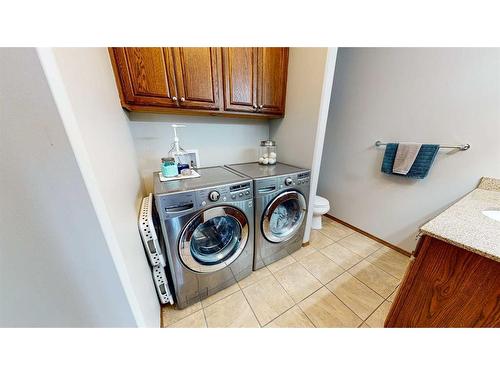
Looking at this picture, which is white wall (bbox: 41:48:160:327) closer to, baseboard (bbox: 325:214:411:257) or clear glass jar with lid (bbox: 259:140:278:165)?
clear glass jar with lid (bbox: 259:140:278:165)

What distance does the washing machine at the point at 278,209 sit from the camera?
1.25 m

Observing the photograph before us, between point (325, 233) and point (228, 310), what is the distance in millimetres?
1463

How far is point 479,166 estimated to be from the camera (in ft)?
3.94

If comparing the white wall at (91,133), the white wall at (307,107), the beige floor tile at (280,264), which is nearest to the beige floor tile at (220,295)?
the beige floor tile at (280,264)

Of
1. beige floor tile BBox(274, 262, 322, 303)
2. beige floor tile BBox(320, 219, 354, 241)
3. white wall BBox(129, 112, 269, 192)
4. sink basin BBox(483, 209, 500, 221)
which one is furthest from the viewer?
beige floor tile BBox(320, 219, 354, 241)

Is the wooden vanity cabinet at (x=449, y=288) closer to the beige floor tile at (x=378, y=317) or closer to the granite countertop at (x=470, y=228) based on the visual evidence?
the granite countertop at (x=470, y=228)

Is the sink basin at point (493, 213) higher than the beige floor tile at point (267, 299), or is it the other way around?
the sink basin at point (493, 213)

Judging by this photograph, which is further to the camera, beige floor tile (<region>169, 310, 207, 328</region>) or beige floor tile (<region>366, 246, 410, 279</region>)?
beige floor tile (<region>366, 246, 410, 279</region>)

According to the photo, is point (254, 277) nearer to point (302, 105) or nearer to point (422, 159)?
point (302, 105)

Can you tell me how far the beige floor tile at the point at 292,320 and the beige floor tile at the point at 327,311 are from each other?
39 millimetres

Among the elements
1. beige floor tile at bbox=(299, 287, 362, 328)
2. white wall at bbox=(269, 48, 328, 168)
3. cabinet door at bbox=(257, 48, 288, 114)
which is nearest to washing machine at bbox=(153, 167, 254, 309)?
beige floor tile at bbox=(299, 287, 362, 328)

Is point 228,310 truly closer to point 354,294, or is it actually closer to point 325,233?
point 354,294

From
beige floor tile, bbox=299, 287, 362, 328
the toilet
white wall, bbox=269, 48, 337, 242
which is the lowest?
beige floor tile, bbox=299, 287, 362, 328

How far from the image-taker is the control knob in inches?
39.5
